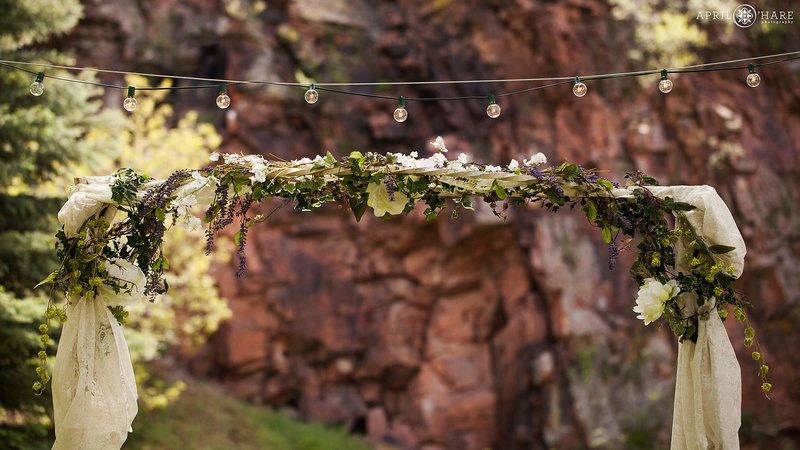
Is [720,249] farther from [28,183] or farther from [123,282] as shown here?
[28,183]

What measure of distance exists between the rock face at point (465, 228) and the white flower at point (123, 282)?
656 cm

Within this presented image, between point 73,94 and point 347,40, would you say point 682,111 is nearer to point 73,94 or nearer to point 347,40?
point 347,40

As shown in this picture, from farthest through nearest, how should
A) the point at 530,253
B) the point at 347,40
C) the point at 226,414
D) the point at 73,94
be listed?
the point at 347,40, the point at 530,253, the point at 226,414, the point at 73,94

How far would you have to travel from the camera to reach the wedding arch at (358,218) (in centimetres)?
362

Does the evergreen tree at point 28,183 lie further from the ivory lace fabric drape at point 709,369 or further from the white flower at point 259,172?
the ivory lace fabric drape at point 709,369

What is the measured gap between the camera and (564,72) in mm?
10703

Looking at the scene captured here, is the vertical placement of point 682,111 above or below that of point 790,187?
above

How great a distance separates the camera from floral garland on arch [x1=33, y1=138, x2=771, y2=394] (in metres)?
3.74

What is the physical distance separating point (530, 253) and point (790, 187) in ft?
14.3

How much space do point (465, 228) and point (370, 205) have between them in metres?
6.74

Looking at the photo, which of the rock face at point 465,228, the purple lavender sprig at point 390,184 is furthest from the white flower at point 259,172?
the rock face at point 465,228

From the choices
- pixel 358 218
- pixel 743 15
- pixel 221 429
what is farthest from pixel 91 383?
pixel 743 15

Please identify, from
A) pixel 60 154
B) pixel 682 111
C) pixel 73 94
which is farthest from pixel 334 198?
pixel 682 111

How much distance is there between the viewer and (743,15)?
34.9ft
